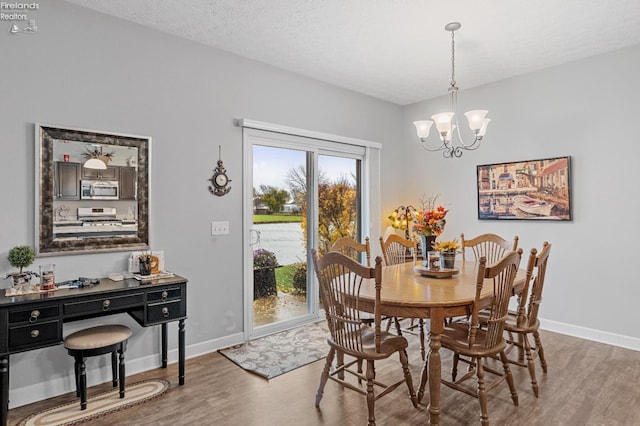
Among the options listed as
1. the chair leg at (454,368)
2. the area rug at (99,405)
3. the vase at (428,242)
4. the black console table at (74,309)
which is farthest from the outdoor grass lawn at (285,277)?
the chair leg at (454,368)

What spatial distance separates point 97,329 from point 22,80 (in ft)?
5.84

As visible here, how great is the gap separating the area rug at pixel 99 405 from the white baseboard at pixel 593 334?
3828 mm

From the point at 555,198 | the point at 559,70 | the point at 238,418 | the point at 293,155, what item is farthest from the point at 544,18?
the point at 238,418

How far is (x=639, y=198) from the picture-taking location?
3.47 metres

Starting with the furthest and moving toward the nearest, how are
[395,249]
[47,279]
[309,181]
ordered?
[309,181] → [395,249] → [47,279]

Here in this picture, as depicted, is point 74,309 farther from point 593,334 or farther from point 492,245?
point 593,334

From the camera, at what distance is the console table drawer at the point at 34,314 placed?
2.16 m

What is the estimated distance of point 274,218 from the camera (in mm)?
4004

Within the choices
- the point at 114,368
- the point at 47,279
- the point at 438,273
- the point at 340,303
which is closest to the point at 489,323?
the point at 438,273

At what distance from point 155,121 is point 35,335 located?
1.77 m

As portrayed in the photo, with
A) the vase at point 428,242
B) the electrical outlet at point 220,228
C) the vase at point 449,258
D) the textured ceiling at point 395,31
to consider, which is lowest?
the vase at point 449,258

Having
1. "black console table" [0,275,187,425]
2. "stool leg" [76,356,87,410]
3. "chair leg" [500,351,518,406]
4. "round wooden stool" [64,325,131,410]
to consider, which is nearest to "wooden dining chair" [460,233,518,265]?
"chair leg" [500,351,518,406]

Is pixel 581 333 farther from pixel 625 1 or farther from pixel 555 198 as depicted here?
pixel 625 1

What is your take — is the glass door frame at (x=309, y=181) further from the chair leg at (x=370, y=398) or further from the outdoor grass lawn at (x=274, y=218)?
the chair leg at (x=370, y=398)
